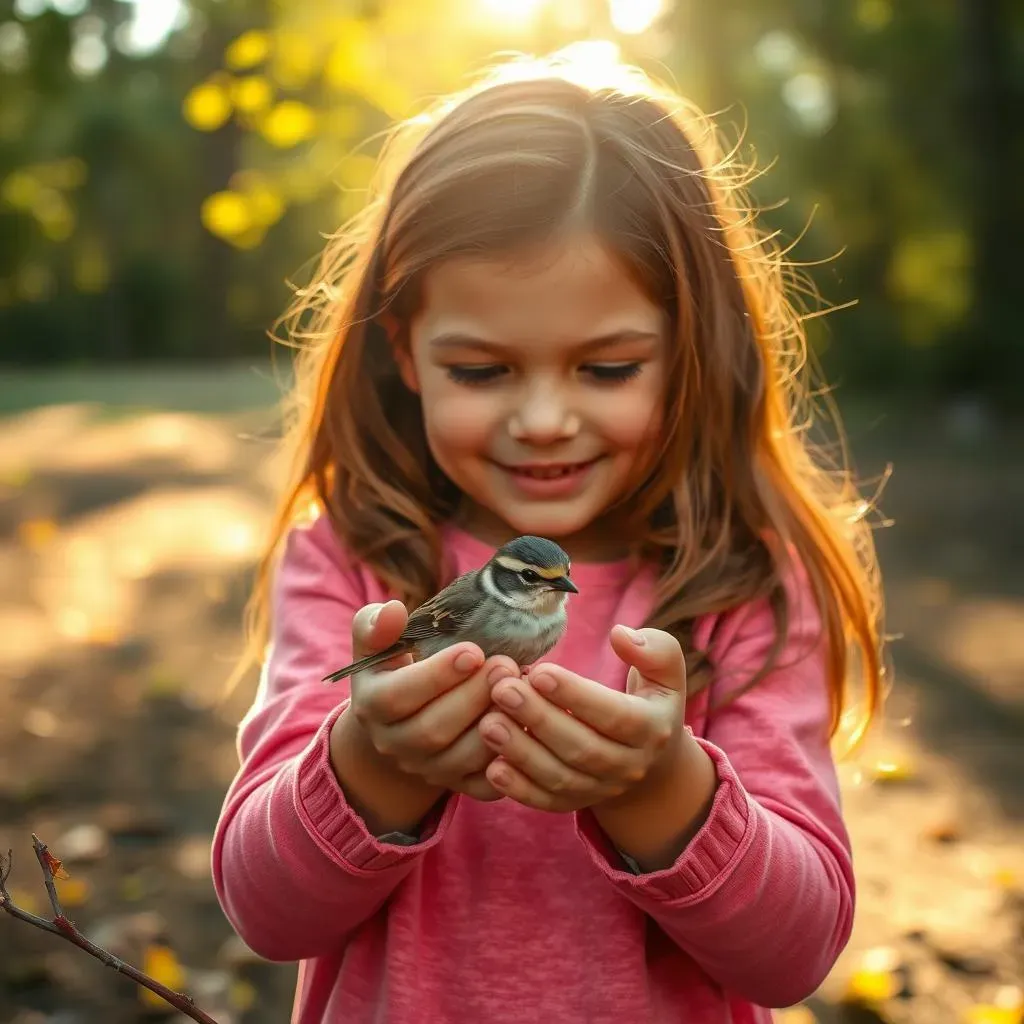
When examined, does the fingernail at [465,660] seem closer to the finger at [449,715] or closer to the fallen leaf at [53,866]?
the finger at [449,715]

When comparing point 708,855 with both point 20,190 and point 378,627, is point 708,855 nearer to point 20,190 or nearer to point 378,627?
point 378,627

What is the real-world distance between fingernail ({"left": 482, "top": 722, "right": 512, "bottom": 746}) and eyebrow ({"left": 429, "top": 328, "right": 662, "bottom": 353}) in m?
0.68

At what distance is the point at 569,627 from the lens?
2.33 metres

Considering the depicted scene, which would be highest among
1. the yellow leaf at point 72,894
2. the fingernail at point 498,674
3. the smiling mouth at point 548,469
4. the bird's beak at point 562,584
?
the smiling mouth at point 548,469

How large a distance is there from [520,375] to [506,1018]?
113 cm

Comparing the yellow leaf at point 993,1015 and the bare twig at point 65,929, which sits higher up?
the bare twig at point 65,929

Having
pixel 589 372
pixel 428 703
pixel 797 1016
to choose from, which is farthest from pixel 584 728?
pixel 797 1016

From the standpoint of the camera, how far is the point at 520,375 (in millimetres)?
2109

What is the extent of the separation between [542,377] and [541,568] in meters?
0.36

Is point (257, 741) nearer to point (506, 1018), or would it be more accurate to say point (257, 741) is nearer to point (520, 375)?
point (506, 1018)

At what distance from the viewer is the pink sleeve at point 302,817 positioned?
6.28ft

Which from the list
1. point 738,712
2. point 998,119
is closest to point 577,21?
point 738,712

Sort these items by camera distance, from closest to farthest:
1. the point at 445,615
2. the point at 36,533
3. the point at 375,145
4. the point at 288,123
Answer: the point at 445,615, the point at 288,123, the point at 375,145, the point at 36,533

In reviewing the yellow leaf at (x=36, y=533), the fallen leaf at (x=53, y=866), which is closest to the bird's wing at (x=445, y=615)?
the fallen leaf at (x=53, y=866)
